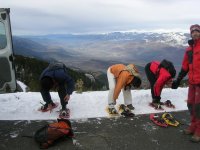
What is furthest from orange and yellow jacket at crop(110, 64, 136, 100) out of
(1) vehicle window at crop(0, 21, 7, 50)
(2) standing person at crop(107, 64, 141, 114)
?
(1) vehicle window at crop(0, 21, 7, 50)

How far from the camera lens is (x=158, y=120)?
786 centimetres

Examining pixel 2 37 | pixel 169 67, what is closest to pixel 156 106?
pixel 169 67

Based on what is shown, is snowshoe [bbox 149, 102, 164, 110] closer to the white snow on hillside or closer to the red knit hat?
the white snow on hillside

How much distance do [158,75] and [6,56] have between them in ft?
12.4

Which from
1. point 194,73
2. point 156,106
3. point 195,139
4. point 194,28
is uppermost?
point 194,28

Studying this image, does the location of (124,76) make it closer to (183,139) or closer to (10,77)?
(183,139)

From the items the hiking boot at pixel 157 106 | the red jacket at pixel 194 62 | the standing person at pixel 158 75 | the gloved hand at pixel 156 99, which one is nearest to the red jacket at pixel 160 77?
the standing person at pixel 158 75

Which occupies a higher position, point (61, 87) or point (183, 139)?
point (61, 87)

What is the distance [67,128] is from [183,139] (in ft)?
7.73

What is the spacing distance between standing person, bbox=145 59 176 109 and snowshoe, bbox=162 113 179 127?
78 centimetres

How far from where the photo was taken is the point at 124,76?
7852mm

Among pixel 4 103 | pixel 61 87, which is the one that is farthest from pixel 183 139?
pixel 4 103

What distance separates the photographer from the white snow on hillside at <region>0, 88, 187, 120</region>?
8.19 metres

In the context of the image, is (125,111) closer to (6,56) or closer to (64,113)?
(64,113)
